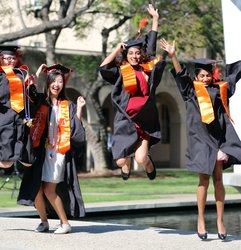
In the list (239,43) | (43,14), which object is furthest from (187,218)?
(43,14)

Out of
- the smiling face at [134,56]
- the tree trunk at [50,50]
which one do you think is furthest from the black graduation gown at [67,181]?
the tree trunk at [50,50]

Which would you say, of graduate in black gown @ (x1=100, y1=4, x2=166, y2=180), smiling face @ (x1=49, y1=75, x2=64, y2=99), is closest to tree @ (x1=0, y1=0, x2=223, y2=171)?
smiling face @ (x1=49, y1=75, x2=64, y2=99)

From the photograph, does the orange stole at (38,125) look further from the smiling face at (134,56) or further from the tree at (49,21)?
→ the tree at (49,21)

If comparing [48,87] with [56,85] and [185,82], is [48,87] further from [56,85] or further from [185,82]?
[185,82]

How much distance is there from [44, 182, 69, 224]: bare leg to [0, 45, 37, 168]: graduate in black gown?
45cm

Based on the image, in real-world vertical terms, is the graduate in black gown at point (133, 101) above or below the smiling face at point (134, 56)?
below

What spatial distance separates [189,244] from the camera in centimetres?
786

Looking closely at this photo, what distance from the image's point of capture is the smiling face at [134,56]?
8805 millimetres

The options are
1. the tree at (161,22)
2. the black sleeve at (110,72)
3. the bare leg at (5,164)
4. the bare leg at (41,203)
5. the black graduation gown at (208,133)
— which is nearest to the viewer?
the black graduation gown at (208,133)

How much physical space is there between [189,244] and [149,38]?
8.51 ft

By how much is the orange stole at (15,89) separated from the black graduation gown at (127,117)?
0.94 m

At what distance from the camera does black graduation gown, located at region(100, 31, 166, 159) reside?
8.62 metres

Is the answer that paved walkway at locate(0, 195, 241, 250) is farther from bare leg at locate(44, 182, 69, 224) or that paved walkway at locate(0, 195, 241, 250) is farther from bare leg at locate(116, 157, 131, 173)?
bare leg at locate(116, 157, 131, 173)

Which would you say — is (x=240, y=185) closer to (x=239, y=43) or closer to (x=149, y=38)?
(x=239, y=43)
